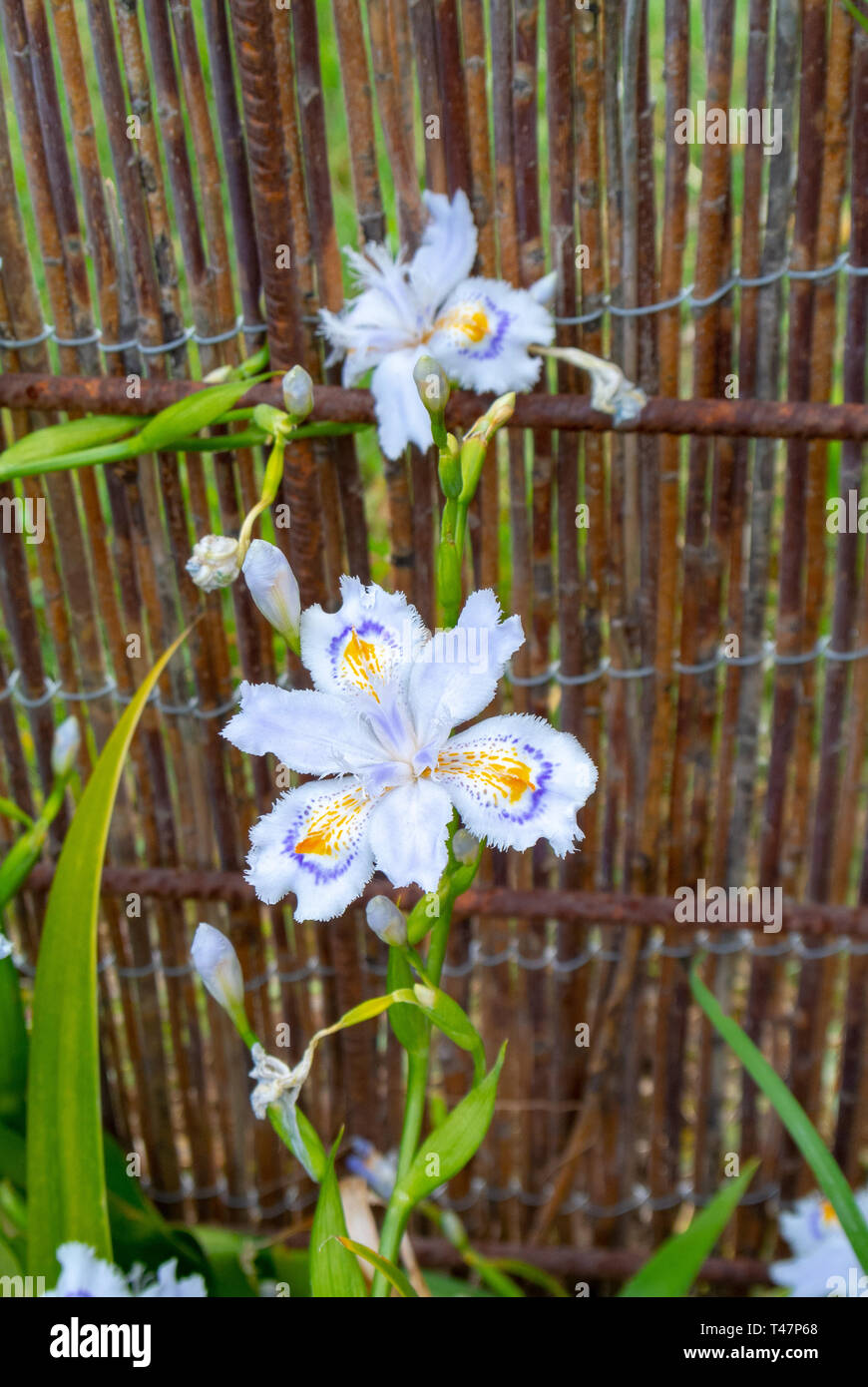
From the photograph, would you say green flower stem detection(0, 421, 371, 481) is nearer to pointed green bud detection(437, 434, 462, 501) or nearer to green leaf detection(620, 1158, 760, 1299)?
pointed green bud detection(437, 434, 462, 501)

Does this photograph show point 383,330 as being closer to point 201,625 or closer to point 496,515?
point 496,515

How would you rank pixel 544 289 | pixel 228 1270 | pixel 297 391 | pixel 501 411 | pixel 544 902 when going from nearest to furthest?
pixel 501 411
pixel 297 391
pixel 544 289
pixel 228 1270
pixel 544 902

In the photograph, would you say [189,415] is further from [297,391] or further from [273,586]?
[273,586]

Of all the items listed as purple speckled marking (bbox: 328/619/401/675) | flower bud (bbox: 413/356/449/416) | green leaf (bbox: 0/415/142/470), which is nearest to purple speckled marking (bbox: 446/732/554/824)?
purple speckled marking (bbox: 328/619/401/675)

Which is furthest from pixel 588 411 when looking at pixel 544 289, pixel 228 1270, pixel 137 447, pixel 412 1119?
pixel 228 1270

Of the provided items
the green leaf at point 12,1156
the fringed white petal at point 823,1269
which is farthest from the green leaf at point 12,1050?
the fringed white petal at point 823,1269

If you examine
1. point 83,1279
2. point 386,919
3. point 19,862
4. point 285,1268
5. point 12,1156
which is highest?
point 386,919

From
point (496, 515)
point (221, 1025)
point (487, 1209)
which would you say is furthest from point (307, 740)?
point (487, 1209)

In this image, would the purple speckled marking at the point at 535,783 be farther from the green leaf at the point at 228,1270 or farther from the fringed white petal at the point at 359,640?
the green leaf at the point at 228,1270
